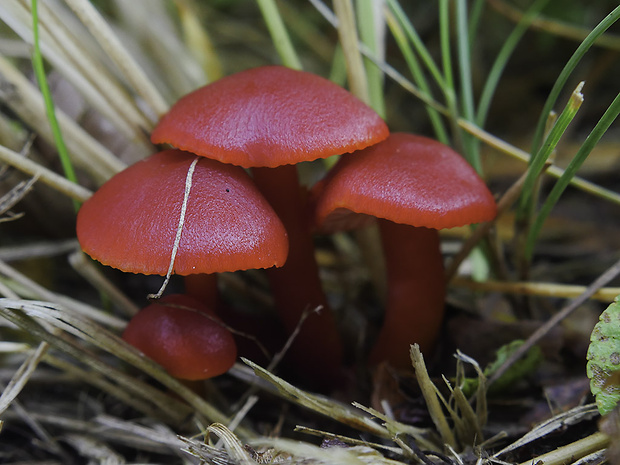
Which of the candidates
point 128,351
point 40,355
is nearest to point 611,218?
point 128,351

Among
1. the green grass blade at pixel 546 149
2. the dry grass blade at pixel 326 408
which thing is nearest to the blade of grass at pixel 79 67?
the dry grass blade at pixel 326 408

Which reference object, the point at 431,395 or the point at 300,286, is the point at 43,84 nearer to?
the point at 300,286

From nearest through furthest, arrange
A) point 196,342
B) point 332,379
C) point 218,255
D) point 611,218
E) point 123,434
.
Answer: point 218,255, point 196,342, point 123,434, point 332,379, point 611,218

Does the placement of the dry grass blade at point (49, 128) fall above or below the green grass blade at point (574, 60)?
above

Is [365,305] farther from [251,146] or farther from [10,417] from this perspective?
[10,417]

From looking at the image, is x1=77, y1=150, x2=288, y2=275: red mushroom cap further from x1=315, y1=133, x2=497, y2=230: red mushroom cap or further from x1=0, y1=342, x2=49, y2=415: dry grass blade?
x1=0, y1=342, x2=49, y2=415: dry grass blade

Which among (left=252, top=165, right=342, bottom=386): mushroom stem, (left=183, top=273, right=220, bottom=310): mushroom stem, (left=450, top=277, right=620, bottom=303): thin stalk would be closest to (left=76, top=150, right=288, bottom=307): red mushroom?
(left=252, top=165, right=342, bottom=386): mushroom stem

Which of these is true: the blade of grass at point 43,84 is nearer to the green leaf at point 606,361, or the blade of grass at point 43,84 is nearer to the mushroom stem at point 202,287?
the mushroom stem at point 202,287

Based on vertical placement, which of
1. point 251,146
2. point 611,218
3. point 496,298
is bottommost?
point 611,218
